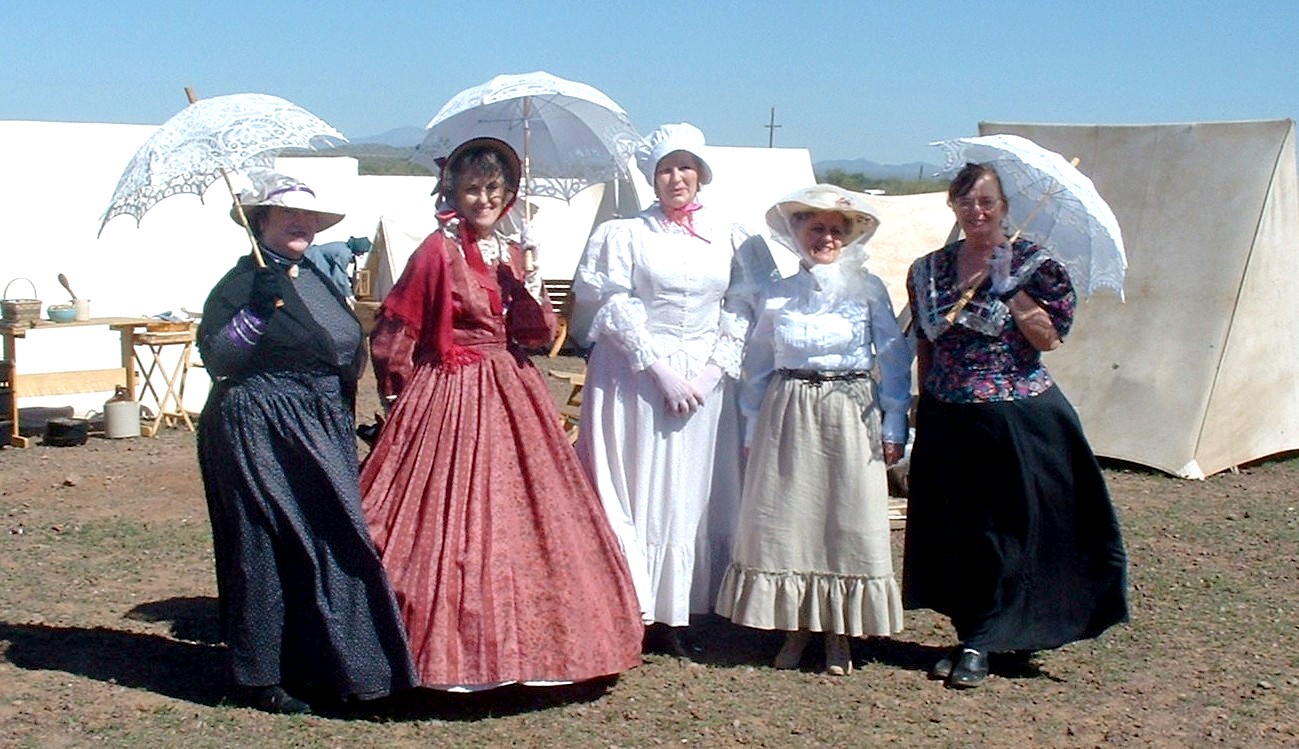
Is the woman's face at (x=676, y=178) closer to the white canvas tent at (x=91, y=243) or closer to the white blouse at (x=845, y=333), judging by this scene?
the white blouse at (x=845, y=333)

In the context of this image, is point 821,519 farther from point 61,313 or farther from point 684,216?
point 61,313

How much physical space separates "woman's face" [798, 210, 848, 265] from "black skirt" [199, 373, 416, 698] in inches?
56.0

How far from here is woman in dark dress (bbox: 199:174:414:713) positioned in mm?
3559

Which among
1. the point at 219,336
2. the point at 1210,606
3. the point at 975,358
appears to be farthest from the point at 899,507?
the point at 219,336

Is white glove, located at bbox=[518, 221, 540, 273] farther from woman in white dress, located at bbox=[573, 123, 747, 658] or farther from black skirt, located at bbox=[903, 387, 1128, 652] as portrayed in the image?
black skirt, located at bbox=[903, 387, 1128, 652]

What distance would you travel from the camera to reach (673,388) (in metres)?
4.04

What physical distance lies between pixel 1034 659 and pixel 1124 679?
0.26m

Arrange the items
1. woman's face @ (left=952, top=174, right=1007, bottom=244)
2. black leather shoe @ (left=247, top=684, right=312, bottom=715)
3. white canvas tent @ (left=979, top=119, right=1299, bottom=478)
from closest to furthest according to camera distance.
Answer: black leather shoe @ (left=247, top=684, right=312, bottom=715), woman's face @ (left=952, top=174, right=1007, bottom=244), white canvas tent @ (left=979, top=119, right=1299, bottom=478)

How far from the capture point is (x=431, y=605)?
11.7 ft

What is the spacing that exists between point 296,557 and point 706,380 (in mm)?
1250

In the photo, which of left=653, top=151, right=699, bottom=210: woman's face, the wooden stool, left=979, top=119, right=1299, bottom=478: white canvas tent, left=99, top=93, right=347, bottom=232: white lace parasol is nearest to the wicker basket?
the wooden stool

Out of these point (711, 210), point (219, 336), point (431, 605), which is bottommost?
point (431, 605)

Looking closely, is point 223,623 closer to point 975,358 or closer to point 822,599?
point 822,599

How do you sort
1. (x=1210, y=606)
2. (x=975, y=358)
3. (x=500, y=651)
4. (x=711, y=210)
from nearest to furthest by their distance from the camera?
(x=500, y=651) → (x=975, y=358) → (x=711, y=210) → (x=1210, y=606)
